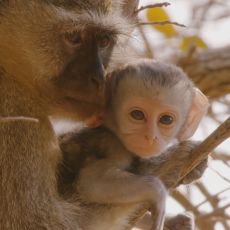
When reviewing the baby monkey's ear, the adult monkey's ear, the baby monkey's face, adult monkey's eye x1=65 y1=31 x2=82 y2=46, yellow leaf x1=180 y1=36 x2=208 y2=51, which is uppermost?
adult monkey's eye x1=65 y1=31 x2=82 y2=46

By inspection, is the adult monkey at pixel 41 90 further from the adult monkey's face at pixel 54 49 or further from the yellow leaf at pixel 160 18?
the yellow leaf at pixel 160 18

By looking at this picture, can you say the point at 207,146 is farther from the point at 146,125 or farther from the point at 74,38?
the point at 74,38

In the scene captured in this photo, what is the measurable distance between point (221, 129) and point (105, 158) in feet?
2.33

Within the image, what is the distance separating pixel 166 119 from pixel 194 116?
0.99 feet

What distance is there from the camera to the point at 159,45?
22.2 ft

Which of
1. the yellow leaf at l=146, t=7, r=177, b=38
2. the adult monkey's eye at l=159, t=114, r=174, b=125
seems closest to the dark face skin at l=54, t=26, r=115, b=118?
the adult monkey's eye at l=159, t=114, r=174, b=125

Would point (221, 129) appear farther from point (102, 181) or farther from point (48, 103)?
point (48, 103)

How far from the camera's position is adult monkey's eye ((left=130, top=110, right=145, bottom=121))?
197 inches

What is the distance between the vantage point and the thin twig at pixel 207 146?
4.65 m

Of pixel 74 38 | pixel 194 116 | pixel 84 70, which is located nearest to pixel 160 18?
pixel 194 116

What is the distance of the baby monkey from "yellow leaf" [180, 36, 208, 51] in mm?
1019

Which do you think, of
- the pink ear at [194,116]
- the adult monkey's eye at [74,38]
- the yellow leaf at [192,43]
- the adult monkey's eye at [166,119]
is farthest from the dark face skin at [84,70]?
the yellow leaf at [192,43]

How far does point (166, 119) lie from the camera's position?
199 inches

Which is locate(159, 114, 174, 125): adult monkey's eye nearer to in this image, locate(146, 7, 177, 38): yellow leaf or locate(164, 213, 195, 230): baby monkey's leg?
locate(164, 213, 195, 230): baby monkey's leg
